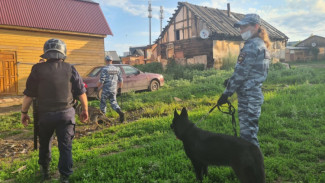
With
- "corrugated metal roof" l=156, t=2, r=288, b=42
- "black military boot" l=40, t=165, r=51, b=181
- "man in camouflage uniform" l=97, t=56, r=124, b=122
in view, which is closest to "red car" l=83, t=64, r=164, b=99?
"man in camouflage uniform" l=97, t=56, r=124, b=122

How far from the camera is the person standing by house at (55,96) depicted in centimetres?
294

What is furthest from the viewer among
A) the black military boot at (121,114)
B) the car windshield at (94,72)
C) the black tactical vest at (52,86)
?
the car windshield at (94,72)

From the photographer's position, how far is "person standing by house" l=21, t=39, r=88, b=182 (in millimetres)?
2943

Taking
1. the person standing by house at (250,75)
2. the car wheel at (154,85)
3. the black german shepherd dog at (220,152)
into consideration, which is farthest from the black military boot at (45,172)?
the car wheel at (154,85)

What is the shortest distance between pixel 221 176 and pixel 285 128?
3072mm

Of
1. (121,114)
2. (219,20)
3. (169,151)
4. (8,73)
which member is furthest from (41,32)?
(219,20)

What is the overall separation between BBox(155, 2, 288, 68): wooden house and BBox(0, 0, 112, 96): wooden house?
9.68 metres

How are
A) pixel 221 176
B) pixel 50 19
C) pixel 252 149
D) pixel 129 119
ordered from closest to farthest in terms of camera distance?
pixel 252 149, pixel 221 176, pixel 129 119, pixel 50 19

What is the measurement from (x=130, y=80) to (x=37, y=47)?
7304 millimetres

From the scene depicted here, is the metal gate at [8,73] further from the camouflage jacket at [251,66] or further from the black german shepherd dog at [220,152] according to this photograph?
the camouflage jacket at [251,66]

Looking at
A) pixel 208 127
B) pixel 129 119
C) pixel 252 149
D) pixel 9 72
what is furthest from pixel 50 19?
pixel 252 149

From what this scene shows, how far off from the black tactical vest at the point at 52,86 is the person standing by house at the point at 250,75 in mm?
2192

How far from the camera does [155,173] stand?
11.2 ft

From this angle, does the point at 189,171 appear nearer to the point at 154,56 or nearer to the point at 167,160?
the point at 167,160
